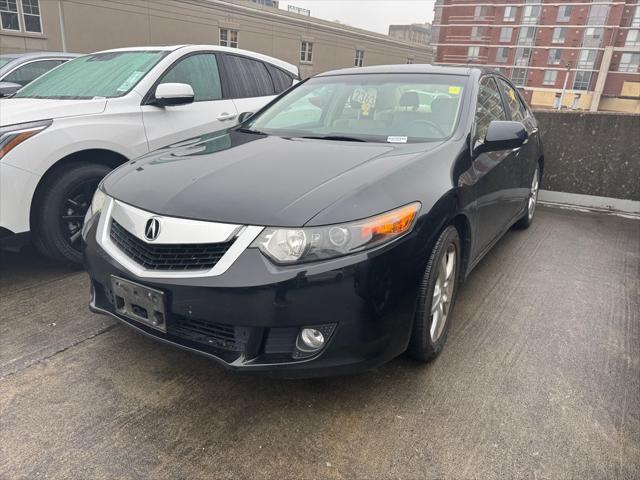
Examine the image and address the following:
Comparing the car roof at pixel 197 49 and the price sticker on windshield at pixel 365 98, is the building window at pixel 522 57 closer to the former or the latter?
the car roof at pixel 197 49

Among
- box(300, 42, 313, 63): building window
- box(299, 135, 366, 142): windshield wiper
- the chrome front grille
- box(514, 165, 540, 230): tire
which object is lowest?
box(514, 165, 540, 230): tire

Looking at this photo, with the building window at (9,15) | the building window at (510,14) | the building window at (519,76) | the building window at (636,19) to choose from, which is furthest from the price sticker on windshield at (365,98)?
the building window at (510,14)

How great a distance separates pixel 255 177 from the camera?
221 cm

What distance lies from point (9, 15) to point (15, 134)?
22824 millimetres

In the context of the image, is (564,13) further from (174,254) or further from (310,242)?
(174,254)

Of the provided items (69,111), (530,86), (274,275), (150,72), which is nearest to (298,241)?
(274,275)

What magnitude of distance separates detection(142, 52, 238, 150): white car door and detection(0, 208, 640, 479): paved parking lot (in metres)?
1.51

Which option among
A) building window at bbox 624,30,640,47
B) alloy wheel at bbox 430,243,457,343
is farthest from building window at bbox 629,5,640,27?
alloy wheel at bbox 430,243,457,343

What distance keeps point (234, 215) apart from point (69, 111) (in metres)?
2.22

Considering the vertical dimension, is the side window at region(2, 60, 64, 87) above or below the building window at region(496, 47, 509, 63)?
below

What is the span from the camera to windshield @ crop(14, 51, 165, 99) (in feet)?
12.7

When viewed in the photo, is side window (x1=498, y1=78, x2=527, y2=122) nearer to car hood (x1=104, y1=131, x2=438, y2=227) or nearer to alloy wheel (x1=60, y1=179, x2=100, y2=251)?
car hood (x1=104, y1=131, x2=438, y2=227)

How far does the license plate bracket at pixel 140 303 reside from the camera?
6.49ft

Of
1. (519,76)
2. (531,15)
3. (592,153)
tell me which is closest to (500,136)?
(592,153)
